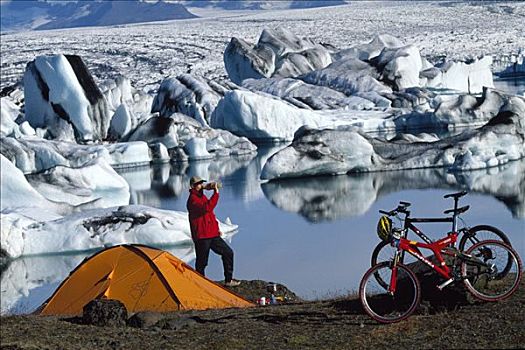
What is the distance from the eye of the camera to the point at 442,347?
14.8 feet

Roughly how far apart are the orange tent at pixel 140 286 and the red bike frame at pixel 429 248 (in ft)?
7.02

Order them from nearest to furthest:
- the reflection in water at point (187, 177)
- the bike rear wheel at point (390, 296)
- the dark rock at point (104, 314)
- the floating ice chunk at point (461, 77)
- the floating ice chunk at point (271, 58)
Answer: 1. the bike rear wheel at point (390, 296)
2. the dark rock at point (104, 314)
3. the reflection in water at point (187, 177)
4. the floating ice chunk at point (461, 77)
5. the floating ice chunk at point (271, 58)

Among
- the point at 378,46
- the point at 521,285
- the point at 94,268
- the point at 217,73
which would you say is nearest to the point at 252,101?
the point at 378,46

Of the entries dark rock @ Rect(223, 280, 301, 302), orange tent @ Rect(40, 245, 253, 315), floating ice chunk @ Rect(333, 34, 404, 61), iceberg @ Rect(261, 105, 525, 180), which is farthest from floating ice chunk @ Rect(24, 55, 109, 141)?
floating ice chunk @ Rect(333, 34, 404, 61)

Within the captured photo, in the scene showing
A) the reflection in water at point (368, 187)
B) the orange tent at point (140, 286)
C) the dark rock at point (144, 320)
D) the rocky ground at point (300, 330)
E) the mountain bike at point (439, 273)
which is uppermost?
the mountain bike at point (439, 273)

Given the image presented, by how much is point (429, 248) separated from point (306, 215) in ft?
29.9

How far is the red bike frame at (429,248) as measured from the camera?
199 inches

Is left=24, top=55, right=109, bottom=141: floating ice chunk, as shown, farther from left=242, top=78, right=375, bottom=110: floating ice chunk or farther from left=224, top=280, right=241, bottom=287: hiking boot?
left=224, top=280, right=241, bottom=287: hiking boot

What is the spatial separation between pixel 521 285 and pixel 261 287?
2976mm

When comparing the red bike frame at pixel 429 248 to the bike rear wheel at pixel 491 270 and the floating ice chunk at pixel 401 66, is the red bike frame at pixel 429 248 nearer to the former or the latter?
the bike rear wheel at pixel 491 270

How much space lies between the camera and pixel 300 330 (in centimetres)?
509

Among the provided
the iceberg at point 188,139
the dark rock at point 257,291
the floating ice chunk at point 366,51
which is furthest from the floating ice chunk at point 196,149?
the floating ice chunk at point 366,51

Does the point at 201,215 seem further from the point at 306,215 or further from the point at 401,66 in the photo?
the point at 401,66

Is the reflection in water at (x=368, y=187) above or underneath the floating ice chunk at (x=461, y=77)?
underneath
